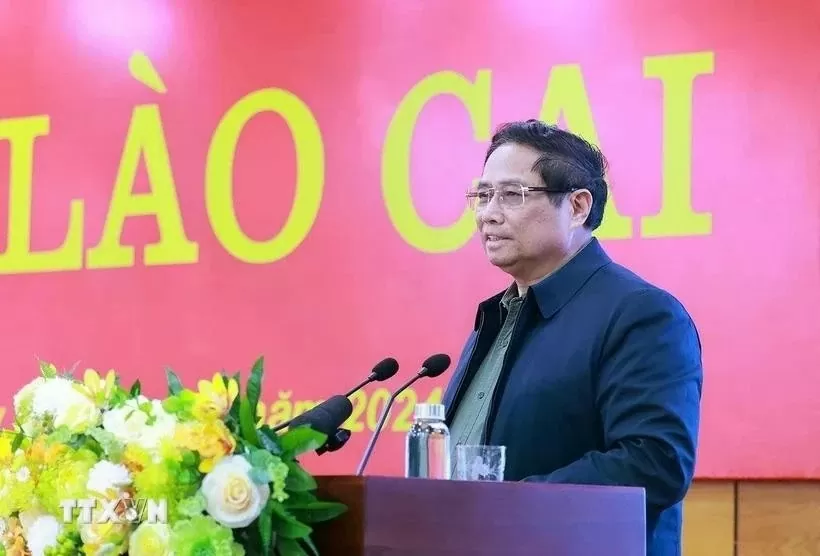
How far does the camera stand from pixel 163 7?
3.75 m

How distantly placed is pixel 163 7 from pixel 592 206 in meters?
1.94

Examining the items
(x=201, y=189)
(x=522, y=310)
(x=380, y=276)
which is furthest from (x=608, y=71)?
(x=201, y=189)

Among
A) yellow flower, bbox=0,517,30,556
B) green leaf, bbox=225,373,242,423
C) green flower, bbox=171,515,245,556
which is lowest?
yellow flower, bbox=0,517,30,556

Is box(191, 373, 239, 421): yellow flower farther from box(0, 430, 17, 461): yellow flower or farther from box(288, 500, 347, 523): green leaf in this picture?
box(0, 430, 17, 461): yellow flower

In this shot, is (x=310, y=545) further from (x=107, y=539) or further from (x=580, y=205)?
(x=580, y=205)

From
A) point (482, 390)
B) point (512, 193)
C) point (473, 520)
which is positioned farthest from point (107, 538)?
point (512, 193)

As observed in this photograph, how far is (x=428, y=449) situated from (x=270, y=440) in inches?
29.2

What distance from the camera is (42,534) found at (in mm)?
1354

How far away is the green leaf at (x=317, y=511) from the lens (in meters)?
1.29

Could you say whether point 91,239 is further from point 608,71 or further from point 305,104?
point 608,71

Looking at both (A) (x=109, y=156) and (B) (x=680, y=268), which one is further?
(A) (x=109, y=156)

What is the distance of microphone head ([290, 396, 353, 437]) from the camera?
5.46ft

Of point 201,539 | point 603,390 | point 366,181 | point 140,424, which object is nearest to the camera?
point 201,539

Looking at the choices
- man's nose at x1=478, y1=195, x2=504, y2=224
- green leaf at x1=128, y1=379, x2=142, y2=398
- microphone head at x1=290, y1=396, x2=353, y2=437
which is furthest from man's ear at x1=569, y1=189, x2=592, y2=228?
green leaf at x1=128, y1=379, x2=142, y2=398
